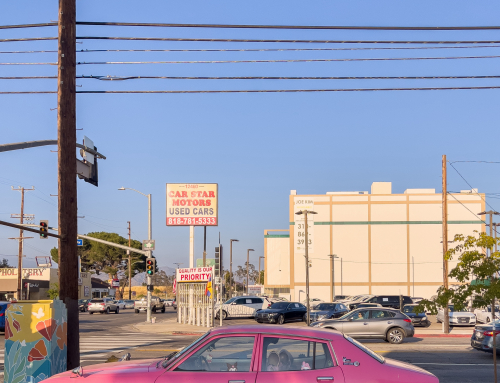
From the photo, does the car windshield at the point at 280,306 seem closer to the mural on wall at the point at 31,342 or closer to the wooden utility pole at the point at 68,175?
the wooden utility pole at the point at 68,175

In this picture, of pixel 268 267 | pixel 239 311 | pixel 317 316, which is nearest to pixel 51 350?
pixel 317 316

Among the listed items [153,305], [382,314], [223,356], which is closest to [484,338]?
[382,314]

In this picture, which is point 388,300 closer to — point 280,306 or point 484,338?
point 280,306

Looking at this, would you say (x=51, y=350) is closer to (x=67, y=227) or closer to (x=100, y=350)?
(x=67, y=227)

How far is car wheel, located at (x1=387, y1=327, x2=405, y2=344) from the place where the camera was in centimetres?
2242

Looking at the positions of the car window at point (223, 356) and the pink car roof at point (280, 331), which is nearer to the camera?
the car window at point (223, 356)

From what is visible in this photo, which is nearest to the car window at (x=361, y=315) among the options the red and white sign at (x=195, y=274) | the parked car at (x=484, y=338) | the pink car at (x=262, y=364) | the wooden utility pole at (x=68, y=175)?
the parked car at (x=484, y=338)

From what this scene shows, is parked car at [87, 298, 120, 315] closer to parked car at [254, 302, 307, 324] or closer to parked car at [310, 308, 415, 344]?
parked car at [254, 302, 307, 324]

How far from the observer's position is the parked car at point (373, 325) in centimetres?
2217

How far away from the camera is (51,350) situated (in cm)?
1028

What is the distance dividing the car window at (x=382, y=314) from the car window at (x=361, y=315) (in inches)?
10.0

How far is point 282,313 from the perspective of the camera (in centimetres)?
3569

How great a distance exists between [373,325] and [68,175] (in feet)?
49.1

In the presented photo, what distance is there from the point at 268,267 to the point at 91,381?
75056mm
